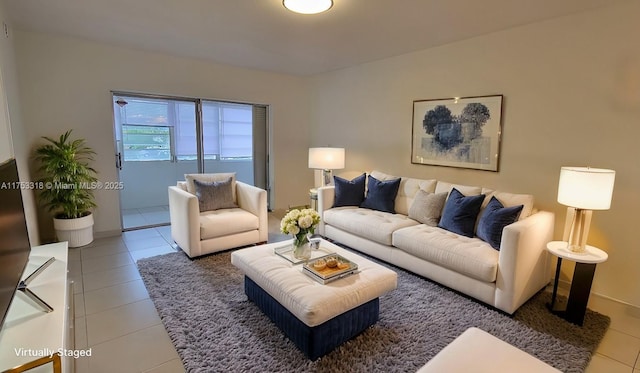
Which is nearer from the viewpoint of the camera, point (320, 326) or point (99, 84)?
point (320, 326)

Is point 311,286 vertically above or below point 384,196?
below

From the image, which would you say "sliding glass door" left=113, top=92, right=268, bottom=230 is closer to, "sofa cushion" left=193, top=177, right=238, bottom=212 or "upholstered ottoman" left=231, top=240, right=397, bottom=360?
"sofa cushion" left=193, top=177, right=238, bottom=212

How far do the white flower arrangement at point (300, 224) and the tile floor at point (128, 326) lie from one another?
1079mm

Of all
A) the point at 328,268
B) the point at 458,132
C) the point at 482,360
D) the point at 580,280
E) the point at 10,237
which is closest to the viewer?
the point at 482,360

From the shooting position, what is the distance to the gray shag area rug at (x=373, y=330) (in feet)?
6.23

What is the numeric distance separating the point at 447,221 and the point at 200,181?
2.85 meters

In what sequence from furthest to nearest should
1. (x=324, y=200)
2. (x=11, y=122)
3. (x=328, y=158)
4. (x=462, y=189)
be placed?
(x=328, y=158) → (x=324, y=200) → (x=462, y=189) → (x=11, y=122)

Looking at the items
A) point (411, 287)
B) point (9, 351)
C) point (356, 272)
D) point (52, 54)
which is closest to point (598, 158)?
point (411, 287)

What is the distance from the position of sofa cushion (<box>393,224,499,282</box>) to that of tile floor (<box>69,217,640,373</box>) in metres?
0.80

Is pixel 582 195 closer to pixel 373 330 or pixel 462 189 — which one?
pixel 462 189

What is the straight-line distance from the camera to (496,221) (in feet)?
8.68

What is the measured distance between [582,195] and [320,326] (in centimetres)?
206

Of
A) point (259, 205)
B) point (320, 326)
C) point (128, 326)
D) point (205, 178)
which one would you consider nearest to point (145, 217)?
point (205, 178)

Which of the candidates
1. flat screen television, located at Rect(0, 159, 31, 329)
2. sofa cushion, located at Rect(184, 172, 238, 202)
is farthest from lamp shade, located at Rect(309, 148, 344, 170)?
flat screen television, located at Rect(0, 159, 31, 329)
